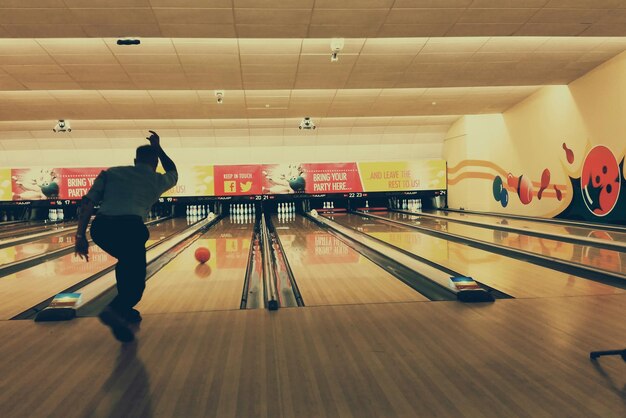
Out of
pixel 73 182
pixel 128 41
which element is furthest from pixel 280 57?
pixel 73 182

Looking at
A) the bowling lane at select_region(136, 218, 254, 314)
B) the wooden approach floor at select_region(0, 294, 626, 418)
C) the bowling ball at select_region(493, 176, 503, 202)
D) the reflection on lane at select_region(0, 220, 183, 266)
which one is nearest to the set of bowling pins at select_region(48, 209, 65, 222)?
the reflection on lane at select_region(0, 220, 183, 266)

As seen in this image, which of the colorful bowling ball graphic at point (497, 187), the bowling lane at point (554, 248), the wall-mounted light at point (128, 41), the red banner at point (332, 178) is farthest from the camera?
the red banner at point (332, 178)

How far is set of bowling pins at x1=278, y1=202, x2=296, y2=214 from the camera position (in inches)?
577

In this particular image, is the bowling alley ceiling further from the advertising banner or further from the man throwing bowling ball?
the man throwing bowling ball

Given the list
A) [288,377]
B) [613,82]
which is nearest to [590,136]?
[613,82]

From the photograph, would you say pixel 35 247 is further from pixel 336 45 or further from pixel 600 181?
pixel 600 181

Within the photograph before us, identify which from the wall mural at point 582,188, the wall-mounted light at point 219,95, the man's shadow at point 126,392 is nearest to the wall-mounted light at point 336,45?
the wall-mounted light at point 219,95

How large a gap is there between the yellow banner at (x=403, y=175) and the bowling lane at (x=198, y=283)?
775 centimetres

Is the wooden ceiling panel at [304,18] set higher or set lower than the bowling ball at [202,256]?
higher

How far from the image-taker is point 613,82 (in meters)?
7.73

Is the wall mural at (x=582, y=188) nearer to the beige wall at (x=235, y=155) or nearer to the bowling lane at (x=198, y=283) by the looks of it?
the beige wall at (x=235, y=155)

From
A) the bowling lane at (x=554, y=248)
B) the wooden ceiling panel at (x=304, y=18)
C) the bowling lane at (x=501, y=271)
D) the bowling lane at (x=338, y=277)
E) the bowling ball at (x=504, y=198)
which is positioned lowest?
the bowling lane at (x=338, y=277)

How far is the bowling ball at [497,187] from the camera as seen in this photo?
38.7 ft

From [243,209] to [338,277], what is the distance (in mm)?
10383
